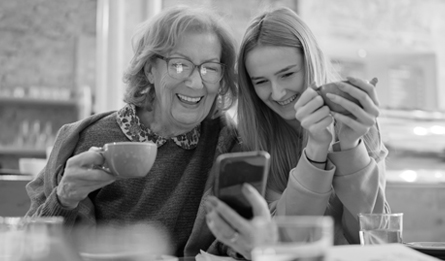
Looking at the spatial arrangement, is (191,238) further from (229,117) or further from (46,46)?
(46,46)

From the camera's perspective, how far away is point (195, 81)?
4.68ft

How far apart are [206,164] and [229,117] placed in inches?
8.9

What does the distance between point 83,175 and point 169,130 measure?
1.74 feet

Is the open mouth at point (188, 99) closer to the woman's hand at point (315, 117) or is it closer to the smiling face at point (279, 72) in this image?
the smiling face at point (279, 72)

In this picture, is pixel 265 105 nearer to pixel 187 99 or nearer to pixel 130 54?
pixel 187 99

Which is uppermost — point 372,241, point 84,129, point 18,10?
point 18,10

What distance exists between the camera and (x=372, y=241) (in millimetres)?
959

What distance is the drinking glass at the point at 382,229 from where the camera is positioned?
956 mm

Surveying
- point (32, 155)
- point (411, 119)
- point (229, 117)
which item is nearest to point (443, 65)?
point (411, 119)

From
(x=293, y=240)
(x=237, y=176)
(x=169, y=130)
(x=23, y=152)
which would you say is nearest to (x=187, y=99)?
(x=169, y=130)

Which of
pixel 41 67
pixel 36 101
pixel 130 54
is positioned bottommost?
pixel 36 101

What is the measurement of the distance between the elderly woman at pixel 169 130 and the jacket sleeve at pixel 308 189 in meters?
0.25

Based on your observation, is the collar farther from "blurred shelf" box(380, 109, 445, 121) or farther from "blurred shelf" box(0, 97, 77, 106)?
"blurred shelf" box(0, 97, 77, 106)

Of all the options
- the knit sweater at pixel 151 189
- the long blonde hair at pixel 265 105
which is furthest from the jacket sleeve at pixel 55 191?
the long blonde hair at pixel 265 105
